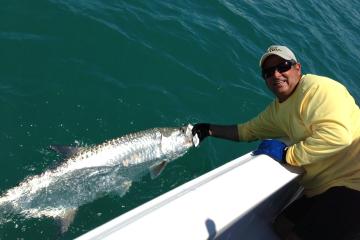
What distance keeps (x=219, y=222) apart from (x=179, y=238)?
49 centimetres

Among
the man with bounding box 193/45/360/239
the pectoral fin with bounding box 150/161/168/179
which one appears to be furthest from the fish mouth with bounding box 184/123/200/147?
the man with bounding box 193/45/360/239

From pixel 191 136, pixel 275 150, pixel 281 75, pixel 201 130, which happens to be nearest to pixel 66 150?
pixel 191 136

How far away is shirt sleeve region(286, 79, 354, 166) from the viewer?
15.2ft

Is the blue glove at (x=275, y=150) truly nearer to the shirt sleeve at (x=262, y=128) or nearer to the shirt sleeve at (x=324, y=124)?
the shirt sleeve at (x=324, y=124)

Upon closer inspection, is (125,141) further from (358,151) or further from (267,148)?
(358,151)

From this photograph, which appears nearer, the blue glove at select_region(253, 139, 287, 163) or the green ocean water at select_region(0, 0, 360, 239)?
the blue glove at select_region(253, 139, 287, 163)

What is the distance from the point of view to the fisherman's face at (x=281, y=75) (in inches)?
204

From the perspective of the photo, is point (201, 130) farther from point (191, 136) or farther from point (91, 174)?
point (91, 174)

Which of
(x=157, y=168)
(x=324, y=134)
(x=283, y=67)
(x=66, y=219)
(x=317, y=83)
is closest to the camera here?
(x=324, y=134)

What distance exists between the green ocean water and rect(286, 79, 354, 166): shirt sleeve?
249cm

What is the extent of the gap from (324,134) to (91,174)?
9.08 ft

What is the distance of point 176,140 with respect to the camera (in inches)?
256

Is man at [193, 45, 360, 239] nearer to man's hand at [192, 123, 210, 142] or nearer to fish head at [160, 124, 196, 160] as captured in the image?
man's hand at [192, 123, 210, 142]

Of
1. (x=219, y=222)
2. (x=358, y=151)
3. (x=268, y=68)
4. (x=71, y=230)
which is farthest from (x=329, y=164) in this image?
(x=71, y=230)
